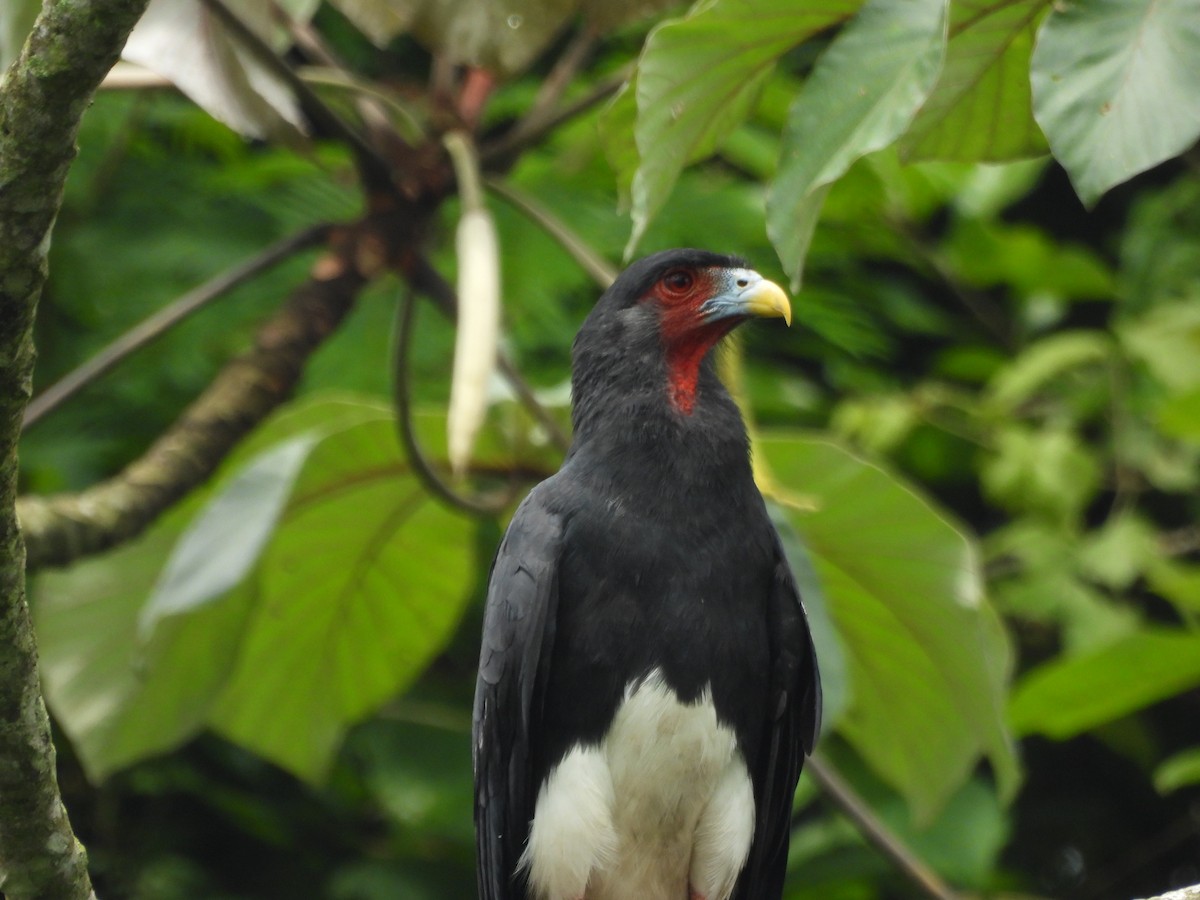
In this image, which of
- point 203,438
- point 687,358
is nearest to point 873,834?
point 687,358

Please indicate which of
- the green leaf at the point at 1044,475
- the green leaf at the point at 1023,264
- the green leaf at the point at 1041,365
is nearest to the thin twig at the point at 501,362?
the green leaf at the point at 1044,475

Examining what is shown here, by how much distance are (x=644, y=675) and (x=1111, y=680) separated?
147cm

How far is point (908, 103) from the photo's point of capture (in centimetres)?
195

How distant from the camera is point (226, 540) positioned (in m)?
3.06

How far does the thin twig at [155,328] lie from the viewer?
3.25 metres

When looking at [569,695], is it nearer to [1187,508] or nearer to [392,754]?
[392,754]

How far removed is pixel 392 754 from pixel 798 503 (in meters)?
2.04

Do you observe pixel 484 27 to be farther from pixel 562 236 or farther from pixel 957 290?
pixel 957 290

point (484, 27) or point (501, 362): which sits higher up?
point (484, 27)

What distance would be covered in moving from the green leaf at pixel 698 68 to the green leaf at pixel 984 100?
213 millimetres

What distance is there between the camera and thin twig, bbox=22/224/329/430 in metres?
3.25

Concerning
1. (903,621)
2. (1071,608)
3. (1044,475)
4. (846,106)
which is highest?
(846,106)

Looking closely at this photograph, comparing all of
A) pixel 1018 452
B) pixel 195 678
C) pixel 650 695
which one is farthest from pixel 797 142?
pixel 1018 452

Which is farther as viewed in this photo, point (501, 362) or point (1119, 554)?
point (1119, 554)
